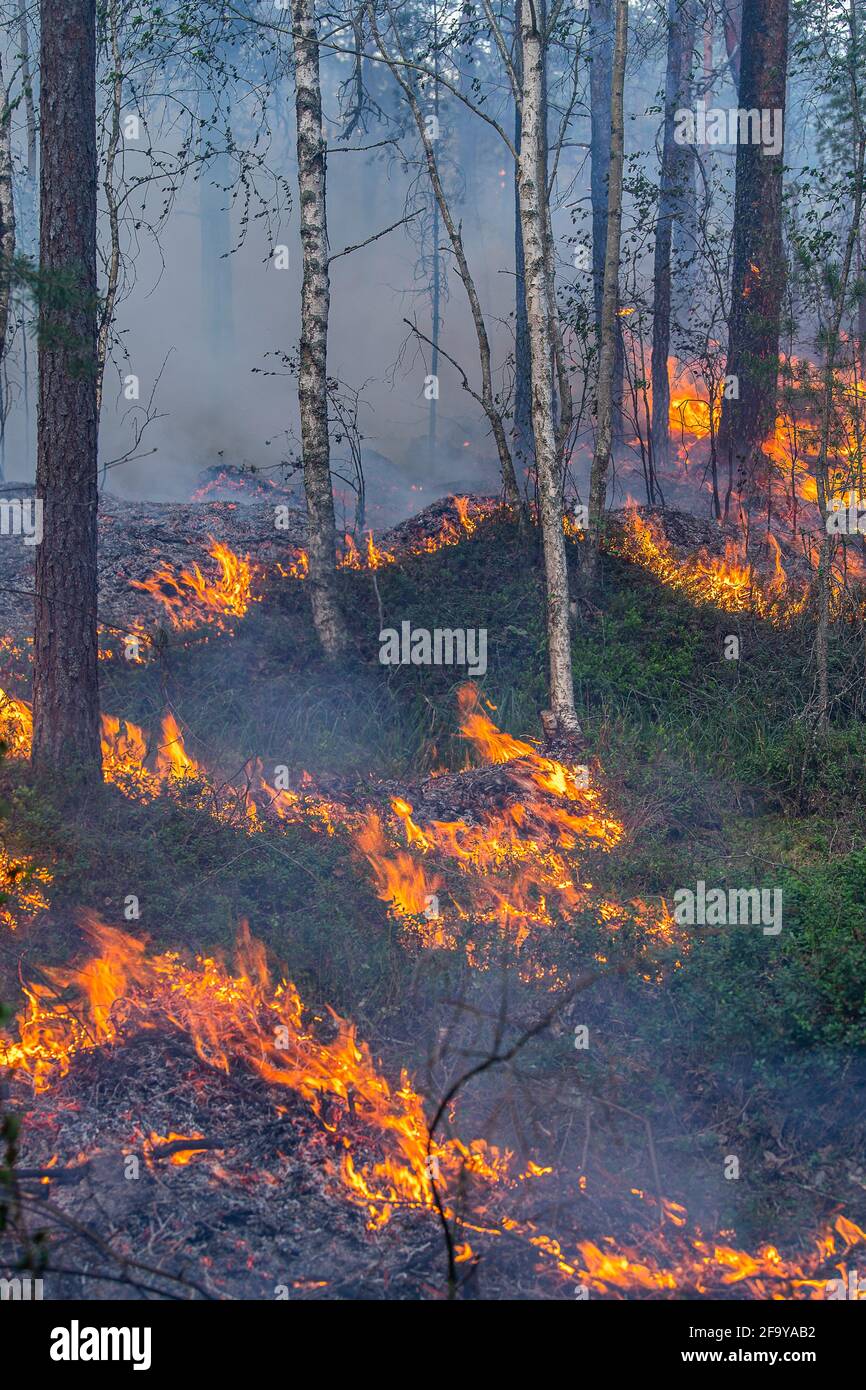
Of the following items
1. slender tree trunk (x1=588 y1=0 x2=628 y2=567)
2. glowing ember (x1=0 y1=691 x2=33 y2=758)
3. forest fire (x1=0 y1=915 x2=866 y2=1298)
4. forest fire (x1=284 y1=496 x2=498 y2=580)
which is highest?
slender tree trunk (x1=588 y1=0 x2=628 y2=567)

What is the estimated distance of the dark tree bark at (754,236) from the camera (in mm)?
12672

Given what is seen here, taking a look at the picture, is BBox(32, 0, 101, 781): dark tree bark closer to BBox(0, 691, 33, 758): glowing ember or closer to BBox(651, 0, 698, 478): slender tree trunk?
BBox(0, 691, 33, 758): glowing ember

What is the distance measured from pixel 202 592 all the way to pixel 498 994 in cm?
676

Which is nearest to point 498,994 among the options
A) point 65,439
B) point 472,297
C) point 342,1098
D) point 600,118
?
point 342,1098

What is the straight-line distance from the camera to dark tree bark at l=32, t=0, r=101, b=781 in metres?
7.58

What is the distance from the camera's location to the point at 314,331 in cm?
1012

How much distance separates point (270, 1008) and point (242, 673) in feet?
15.1

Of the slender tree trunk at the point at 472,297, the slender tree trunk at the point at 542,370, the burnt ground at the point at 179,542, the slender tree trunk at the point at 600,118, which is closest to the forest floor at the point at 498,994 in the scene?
the slender tree trunk at the point at 542,370

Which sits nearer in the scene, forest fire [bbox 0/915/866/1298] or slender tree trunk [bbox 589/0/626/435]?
forest fire [bbox 0/915/866/1298]

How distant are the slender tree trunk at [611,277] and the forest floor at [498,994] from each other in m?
1.97

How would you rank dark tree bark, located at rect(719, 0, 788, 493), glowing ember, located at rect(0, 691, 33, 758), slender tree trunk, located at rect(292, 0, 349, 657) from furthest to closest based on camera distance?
dark tree bark, located at rect(719, 0, 788, 493)
slender tree trunk, located at rect(292, 0, 349, 657)
glowing ember, located at rect(0, 691, 33, 758)

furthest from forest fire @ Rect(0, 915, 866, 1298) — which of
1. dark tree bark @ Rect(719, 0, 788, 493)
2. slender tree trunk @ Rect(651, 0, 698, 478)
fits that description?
slender tree trunk @ Rect(651, 0, 698, 478)

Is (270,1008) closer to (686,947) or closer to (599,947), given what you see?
(599,947)

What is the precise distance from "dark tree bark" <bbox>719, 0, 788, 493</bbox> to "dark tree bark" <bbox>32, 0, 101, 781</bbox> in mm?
7803
